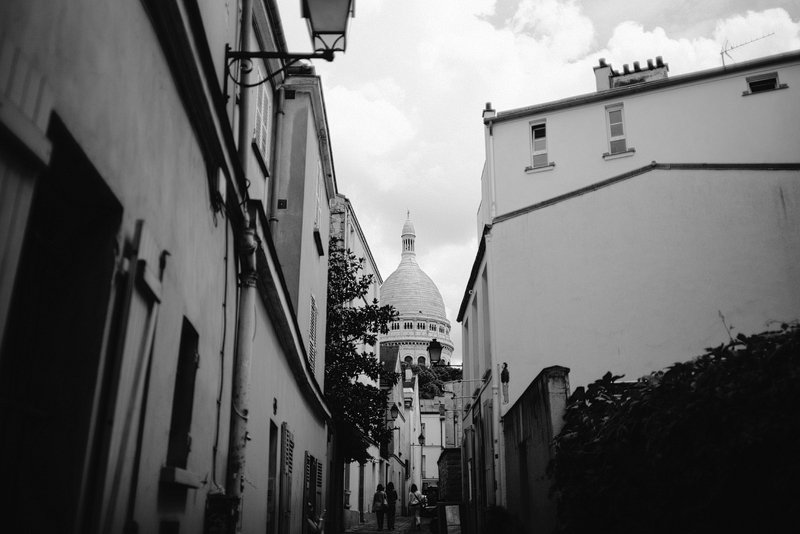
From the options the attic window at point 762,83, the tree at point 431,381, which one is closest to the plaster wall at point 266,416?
the attic window at point 762,83

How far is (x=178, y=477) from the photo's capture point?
504 cm

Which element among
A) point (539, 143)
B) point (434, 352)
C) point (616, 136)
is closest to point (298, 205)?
point (434, 352)

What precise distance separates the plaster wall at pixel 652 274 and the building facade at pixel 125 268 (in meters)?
9.22

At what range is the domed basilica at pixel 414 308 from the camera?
13425 centimetres

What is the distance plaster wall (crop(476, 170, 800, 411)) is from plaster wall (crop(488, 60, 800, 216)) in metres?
4.83

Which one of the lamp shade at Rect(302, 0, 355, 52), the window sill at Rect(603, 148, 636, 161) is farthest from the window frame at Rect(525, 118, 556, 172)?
the lamp shade at Rect(302, 0, 355, 52)

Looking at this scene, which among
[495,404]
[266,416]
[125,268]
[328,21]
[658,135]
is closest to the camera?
[125,268]

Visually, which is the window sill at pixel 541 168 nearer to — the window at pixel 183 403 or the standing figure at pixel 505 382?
the standing figure at pixel 505 382

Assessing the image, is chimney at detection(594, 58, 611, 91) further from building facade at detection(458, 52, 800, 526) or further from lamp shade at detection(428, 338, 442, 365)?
lamp shade at detection(428, 338, 442, 365)

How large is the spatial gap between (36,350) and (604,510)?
5468 millimetres

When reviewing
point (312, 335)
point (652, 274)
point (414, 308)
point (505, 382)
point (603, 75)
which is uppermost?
point (414, 308)

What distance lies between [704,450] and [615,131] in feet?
57.4

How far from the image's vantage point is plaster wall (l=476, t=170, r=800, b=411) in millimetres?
14695

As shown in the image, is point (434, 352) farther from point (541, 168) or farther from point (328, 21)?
point (328, 21)
